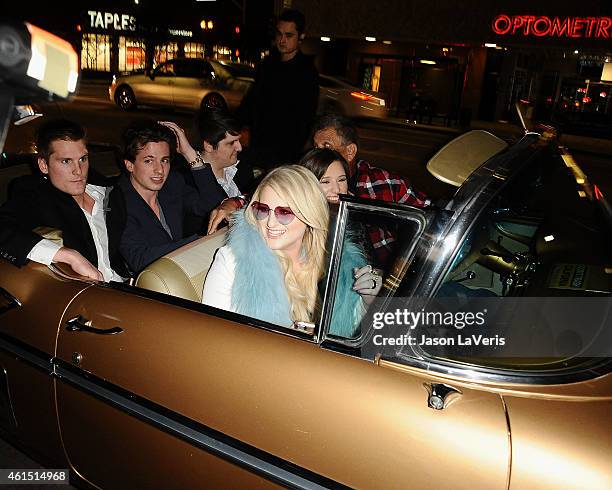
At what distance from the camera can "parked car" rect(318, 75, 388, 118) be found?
569 inches

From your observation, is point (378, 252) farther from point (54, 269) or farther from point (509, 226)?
point (54, 269)

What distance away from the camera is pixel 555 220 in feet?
7.51

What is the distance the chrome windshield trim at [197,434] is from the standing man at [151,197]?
0.84m

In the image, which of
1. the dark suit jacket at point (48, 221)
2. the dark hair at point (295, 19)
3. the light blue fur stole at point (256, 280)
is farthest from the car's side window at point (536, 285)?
the dark hair at point (295, 19)

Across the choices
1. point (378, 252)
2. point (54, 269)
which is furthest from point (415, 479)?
point (54, 269)

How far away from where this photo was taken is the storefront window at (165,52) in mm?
30344

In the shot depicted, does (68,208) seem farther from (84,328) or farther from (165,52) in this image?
(165,52)

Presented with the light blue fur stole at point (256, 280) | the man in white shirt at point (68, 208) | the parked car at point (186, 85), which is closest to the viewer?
the light blue fur stole at point (256, 280)

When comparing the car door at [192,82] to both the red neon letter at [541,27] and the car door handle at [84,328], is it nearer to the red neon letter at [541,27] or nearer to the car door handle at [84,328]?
the red neon letter at [541,27]

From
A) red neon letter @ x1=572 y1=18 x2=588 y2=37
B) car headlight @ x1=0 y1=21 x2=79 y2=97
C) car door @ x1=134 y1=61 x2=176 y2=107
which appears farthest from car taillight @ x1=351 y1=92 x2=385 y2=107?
car headlight @ x1=0 y1=21 x2=79 y2=97

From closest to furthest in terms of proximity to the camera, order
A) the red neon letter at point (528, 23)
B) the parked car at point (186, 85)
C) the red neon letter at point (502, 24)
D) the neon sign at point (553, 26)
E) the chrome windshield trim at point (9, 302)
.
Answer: the chrome windshield trim at point (9, 302), the parked car at point (186, 85), the neon sign at point (553, 26), the red neon letter at point (528, 23), the red neon letter at point (502, 24)

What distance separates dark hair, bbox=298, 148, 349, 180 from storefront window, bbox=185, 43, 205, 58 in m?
29.7

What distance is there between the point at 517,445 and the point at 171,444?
1.02 m

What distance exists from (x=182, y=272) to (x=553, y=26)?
59.5 ft
